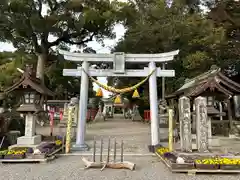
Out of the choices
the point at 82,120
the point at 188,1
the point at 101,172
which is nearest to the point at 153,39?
the point at 188,1

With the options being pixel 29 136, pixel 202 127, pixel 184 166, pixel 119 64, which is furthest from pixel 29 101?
pixel 202 127

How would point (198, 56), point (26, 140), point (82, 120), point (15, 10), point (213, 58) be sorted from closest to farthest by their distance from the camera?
point (26, 140) → point (82, 120) → point (198, 56) → point (213, 58) → point (15, 10)

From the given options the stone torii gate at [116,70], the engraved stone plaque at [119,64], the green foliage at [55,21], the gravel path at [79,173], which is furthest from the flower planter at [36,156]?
the green foliage at [55,21]

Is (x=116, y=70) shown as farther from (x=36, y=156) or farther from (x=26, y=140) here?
(x=36, y=156)

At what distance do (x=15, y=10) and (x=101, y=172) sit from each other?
21.8 meters

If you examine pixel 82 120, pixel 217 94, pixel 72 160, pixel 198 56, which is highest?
pixel 198 56

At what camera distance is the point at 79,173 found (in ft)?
24.2

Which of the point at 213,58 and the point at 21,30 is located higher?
the point at 21,30

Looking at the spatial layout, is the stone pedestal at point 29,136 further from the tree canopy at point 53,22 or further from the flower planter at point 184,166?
the tree canopy at point 53,22

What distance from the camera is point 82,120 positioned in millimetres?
11961

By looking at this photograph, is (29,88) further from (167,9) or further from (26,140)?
(167,9)

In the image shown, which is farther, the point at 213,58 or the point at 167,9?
the point at 167,9

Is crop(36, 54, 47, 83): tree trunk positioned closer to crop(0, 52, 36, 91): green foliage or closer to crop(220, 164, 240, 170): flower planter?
crop(0, 52, 36, 91): green foliage

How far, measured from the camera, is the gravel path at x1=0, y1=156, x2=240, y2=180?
694cm
